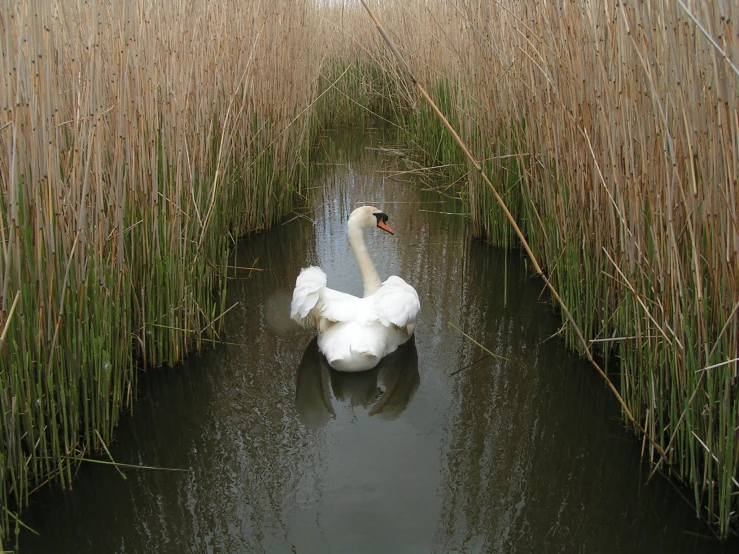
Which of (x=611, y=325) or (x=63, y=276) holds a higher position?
(x=63, y=276)

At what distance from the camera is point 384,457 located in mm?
2805

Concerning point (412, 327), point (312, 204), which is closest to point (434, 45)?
point (312, 204)

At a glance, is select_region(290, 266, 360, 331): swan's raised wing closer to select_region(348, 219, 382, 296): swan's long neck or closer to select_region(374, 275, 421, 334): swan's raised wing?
select_region(374, 275, 421, 334): swan's raised wing

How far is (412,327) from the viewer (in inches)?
148

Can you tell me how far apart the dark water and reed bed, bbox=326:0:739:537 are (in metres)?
0.27

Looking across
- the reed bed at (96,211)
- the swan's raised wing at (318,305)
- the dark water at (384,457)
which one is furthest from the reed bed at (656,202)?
the reed bed at (96,211)

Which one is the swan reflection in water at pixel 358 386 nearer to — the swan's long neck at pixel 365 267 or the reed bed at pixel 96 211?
the swan's long neck at pixel 365 267

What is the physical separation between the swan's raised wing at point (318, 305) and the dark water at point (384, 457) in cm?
23

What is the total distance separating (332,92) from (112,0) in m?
7.64

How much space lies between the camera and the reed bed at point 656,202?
2.15 meters

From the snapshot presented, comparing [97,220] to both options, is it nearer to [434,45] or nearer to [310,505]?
[310,505]

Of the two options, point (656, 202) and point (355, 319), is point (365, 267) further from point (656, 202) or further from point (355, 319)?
point (656, 202)

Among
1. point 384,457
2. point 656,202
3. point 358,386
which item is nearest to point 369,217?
point 358,386

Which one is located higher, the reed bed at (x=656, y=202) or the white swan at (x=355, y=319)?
the reed bed at (x=656, y=202)
